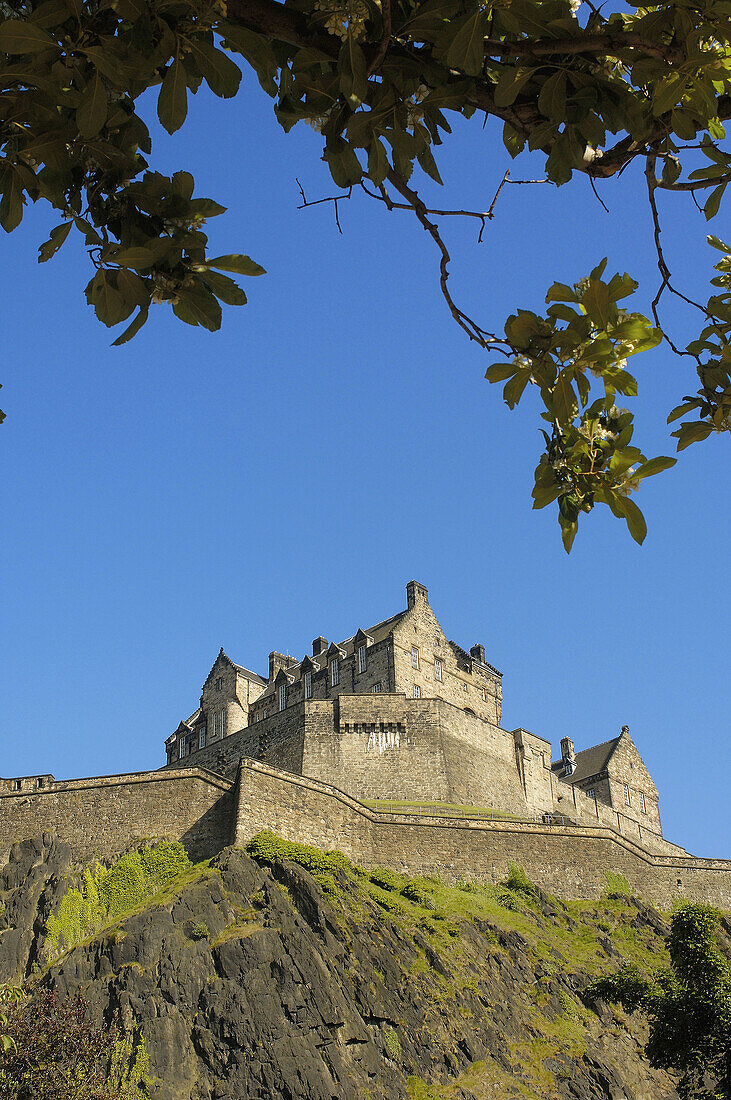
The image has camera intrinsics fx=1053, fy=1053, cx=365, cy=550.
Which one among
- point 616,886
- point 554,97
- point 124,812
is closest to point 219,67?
point 554,97

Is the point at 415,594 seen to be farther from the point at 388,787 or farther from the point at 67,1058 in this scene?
the point at 67,1058

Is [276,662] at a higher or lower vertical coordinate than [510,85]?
higher

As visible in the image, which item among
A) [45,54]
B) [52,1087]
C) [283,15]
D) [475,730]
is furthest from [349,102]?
[475,730]

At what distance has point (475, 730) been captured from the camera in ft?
152

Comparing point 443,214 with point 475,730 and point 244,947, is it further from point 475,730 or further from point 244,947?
point 475,730

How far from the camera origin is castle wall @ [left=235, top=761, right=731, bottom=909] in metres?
36.3

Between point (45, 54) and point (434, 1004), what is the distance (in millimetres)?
30878

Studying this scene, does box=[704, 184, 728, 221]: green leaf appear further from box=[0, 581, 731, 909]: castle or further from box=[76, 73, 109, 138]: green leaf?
box=[0, 581, 731, 909]: castle

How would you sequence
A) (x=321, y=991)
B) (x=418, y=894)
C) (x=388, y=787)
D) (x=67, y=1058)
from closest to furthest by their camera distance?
(x=67, y=1058)
(x=321, y=991)
(x=418, y=894)
(x=388, y=787)

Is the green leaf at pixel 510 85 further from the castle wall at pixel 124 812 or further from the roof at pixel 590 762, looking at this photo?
the roof at pixel 590 762

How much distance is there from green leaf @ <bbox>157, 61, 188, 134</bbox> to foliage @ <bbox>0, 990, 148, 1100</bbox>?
23947 millimetres

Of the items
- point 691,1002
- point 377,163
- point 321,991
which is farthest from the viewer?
point 321,991

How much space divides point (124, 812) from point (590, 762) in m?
32.4

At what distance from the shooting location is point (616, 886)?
40.2 meters
